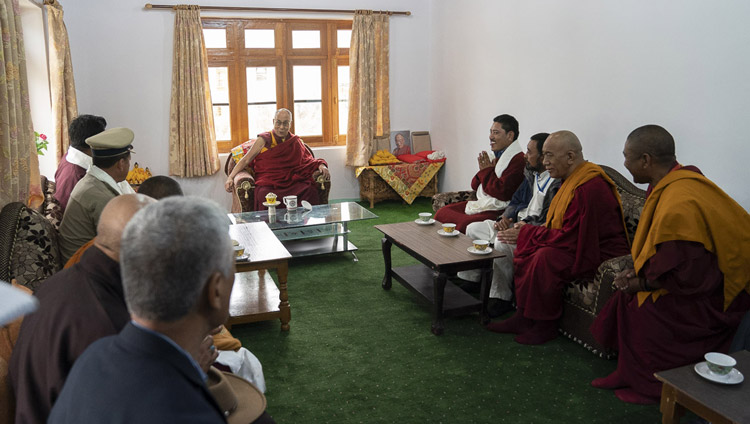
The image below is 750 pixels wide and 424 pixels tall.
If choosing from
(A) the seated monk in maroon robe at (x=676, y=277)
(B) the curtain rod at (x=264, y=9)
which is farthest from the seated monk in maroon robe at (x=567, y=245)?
(B) the curtain rod at (x=264, y=9)

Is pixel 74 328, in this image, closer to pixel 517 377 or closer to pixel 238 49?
pixel 517 377

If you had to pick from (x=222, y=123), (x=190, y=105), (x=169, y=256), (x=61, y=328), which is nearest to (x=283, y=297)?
(x=61, y=328)

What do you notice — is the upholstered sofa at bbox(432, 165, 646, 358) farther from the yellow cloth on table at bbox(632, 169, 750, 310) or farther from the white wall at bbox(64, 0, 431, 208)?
the white wall at bbox(64, 0, 431, 208)

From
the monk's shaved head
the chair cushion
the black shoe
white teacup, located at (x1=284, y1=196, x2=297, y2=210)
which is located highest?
the monk's shaved head

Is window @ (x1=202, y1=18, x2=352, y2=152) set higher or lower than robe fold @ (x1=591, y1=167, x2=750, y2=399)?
higher

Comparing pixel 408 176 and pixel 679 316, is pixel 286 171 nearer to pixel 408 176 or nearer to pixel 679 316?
pixel 408 176

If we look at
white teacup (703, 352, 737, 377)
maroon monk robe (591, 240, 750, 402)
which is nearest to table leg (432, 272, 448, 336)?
maroon monk robe (591, 240, 750, 402)

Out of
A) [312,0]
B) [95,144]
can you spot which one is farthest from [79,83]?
[95,144]

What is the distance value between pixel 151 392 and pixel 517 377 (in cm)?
250

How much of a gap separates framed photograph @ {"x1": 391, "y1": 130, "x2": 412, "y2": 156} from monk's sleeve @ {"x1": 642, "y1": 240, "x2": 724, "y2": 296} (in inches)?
213

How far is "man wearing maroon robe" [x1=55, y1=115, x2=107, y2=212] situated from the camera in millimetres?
3600

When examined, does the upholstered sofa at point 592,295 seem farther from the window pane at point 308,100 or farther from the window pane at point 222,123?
the window pane at point 222,123

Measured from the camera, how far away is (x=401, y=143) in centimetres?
802

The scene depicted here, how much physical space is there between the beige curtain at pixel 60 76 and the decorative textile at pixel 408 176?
137 inches
